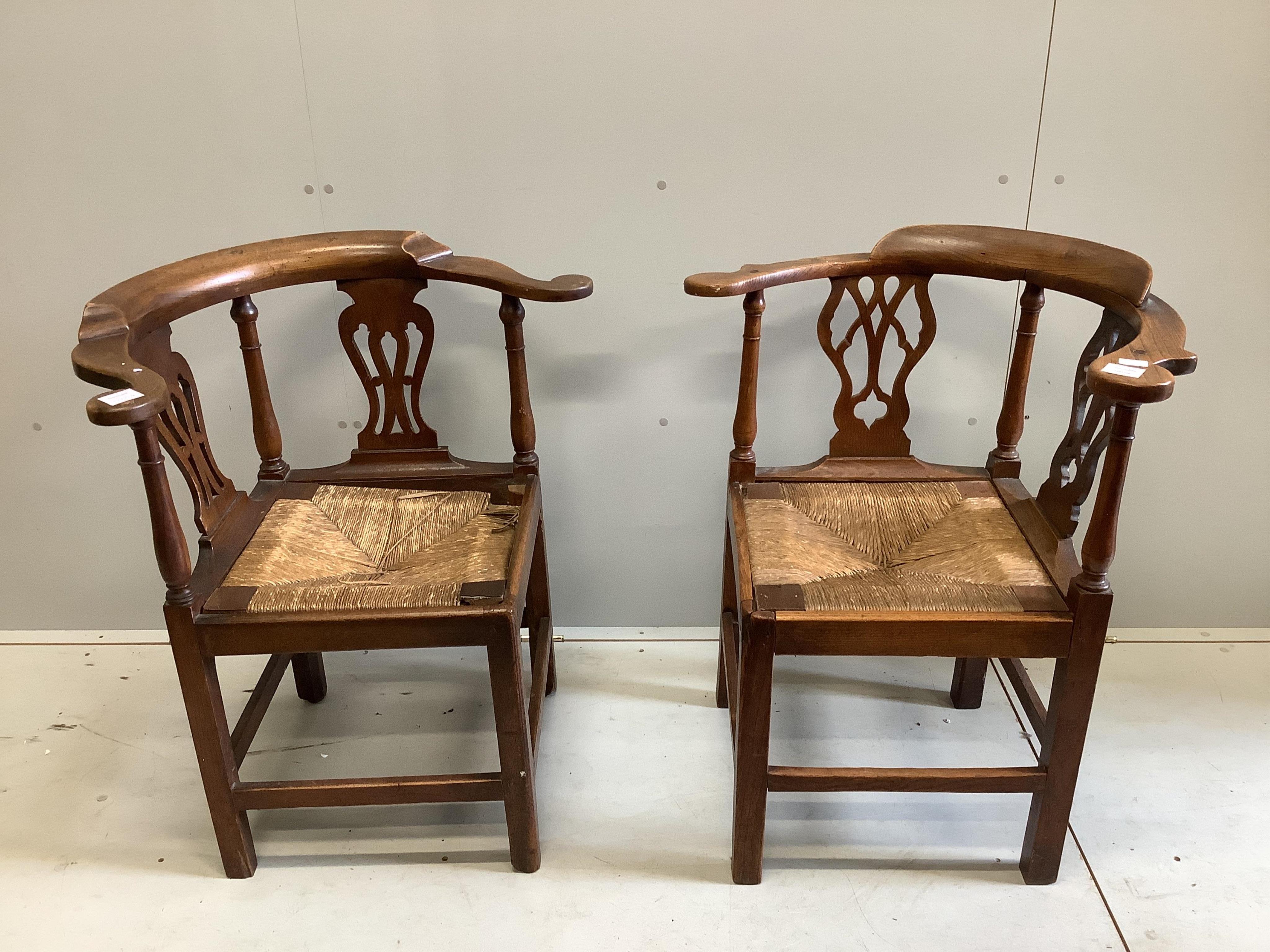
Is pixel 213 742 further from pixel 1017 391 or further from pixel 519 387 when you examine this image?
pixel 1017 391

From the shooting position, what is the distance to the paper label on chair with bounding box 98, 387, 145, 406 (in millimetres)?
1115

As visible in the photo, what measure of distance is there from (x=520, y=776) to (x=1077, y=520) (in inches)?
36.1

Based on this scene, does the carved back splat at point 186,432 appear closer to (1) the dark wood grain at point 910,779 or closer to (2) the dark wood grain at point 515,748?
(2) the dark wood grain at point 515,748

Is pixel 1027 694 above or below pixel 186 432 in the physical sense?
below

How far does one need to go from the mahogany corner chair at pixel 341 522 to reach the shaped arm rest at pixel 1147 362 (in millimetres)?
763

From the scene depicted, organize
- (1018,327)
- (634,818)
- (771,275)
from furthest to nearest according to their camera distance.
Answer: (1018,327) → (634,818) → (771,275)

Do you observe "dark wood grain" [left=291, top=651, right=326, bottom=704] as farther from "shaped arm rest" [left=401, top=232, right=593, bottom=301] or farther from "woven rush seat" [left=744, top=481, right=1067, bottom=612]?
"woven rush seat" [left=744, top=481, right=1067, bottom=612]

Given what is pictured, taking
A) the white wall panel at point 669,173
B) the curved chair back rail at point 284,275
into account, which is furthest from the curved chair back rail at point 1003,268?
the curved chair back rail at point 284,275

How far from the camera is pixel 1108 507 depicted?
123 cm

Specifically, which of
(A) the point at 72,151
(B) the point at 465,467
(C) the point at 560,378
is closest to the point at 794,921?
(B) the point at 465,467

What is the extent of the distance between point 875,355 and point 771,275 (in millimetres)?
248

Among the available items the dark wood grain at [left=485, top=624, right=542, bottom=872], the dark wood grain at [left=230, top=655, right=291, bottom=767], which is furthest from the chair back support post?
the dark wood grain at [left=230, top=655, right=291, bottom=767]

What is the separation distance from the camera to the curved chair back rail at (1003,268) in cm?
133

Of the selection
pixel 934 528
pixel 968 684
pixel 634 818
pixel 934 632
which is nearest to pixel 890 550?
pixel 934 528
